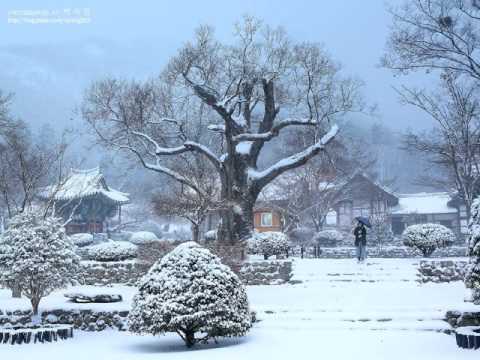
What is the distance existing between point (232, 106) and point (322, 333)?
1540 cm

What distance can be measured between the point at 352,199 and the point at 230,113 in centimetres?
2388

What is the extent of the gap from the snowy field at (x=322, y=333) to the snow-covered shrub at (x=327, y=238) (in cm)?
1787

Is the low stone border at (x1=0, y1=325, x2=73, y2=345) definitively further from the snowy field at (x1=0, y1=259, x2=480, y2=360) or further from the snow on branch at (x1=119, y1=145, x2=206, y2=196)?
the snow on branch at (x1=119, y1=145, x2=206, y2=196)

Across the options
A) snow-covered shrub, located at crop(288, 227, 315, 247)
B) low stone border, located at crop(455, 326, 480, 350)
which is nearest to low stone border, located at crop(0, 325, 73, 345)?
low stone border, located at crop(455, 326, 480, 350)

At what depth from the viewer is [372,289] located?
16.9 metres

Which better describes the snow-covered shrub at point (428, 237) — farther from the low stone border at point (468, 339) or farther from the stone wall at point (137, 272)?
the low stone border at point (468, 339)

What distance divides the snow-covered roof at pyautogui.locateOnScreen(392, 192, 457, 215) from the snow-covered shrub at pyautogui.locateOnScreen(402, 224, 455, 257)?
23969 mm

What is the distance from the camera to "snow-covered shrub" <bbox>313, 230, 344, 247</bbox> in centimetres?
3553

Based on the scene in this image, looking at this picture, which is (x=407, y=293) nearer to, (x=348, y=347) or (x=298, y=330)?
(x=298, y=330)

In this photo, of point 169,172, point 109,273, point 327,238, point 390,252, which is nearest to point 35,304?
point 109,273

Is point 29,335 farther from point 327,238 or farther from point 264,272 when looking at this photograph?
point 327,238

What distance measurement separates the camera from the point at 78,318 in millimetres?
13594

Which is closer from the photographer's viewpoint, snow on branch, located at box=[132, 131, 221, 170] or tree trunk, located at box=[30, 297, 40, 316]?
tree trunk, located at box=[30, 297, 40, 316]

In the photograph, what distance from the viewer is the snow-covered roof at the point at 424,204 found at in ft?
156
